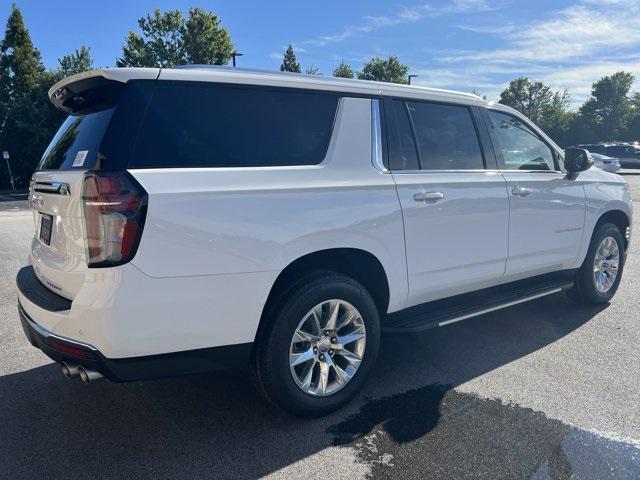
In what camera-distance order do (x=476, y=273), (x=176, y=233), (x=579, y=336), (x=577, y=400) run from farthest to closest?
1. (x=579, y=336)
2. (x=476, y=273)
3. (x=577, y=400)
4. (x=176, y=233)

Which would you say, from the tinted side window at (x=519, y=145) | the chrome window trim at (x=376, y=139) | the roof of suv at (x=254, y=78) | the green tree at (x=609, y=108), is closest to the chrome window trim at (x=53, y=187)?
the roof of suv at (x=254, y=78)

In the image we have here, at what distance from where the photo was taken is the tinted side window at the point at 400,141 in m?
3.45

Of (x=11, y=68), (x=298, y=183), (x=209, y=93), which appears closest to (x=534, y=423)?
(x=298, y=183)

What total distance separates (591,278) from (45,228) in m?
4.67

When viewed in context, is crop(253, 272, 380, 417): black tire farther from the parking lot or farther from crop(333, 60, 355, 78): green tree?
crop(333, 60, 355, 78): green tree

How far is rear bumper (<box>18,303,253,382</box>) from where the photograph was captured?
8.25ft

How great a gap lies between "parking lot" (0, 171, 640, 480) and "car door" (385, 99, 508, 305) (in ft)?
2.14

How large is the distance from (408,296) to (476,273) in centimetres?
70

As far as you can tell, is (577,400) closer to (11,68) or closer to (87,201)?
(87,201)

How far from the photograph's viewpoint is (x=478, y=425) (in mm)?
3020

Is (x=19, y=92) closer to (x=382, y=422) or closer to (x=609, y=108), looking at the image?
(x=382, y=422)

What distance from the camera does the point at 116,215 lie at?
2.42 meters

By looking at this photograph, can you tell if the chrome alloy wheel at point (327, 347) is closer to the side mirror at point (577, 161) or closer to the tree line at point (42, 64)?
the side mirror at point (577, 161)

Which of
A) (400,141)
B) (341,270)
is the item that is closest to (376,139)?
(400,141)
